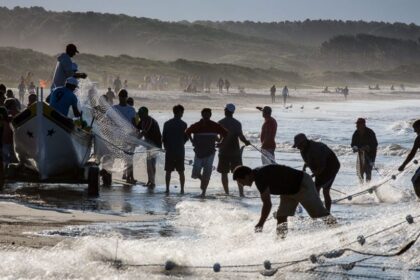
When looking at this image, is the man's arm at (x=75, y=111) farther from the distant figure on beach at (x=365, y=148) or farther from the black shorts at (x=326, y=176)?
the distant figure on beach at (x=365, y=148)

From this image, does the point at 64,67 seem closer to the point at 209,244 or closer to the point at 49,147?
the point at 49,147

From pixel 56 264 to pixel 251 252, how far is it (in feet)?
5.84

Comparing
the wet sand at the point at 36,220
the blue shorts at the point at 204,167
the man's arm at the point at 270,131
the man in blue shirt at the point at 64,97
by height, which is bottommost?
the wet sand at the point at 36,220

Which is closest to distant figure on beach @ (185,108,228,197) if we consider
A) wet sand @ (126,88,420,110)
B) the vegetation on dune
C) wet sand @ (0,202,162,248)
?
wet sand @ (0,202,162,248)

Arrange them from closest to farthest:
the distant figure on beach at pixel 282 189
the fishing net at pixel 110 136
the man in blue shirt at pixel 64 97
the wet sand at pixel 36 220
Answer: the distant figure on beach at pixel 282 189 < the wet sand at pixel 36 220 < the man in blue shirt at pixel 64 97 < the fishing net at pixel 110 136

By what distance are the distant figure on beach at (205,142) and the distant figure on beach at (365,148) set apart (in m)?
2.60

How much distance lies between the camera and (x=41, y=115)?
1273cm

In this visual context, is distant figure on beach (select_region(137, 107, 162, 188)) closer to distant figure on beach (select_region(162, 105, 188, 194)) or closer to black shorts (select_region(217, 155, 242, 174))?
distant figure on beach (select_region(162, 105, 188, 194))

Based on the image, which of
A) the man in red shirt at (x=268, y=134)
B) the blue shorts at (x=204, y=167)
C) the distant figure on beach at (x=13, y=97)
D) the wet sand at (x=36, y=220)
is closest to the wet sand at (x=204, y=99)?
the distant figure on beach at (x=13, y=97)

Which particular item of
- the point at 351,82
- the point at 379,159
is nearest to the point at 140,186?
the point at 379,159

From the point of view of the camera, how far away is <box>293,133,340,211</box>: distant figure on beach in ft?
35.1

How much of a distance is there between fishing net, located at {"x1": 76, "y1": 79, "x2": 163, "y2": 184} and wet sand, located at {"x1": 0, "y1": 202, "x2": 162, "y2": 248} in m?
A: 2.95

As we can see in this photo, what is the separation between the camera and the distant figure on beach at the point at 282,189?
8.59m

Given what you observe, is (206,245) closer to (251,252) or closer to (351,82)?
(251,252)
